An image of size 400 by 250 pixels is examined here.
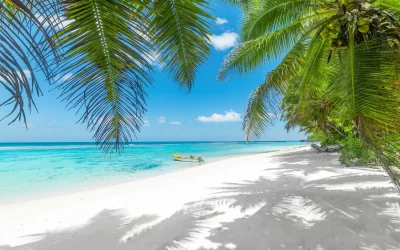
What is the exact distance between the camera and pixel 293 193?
443 centimetres

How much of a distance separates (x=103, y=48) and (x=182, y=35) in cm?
73

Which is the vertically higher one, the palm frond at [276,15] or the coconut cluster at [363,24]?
the palm frond at [276,15]

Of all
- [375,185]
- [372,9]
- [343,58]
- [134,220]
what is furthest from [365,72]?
[134,220]

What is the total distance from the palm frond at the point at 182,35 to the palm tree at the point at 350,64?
6.04 ft

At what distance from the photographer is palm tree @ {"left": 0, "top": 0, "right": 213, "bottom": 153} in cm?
100

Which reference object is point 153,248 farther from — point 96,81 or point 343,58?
point 343,58

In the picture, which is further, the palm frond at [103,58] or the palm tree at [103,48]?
the palm frond at [103,58]

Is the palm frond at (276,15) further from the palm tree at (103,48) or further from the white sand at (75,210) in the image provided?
the white sand at (75,210)

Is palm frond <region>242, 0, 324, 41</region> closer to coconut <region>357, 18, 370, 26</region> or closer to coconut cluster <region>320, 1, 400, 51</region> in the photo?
coconut cluster <region>320, 1, 400, 51</region>

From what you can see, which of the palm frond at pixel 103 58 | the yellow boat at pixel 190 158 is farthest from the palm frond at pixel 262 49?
the yellow boat at pixel 190 158

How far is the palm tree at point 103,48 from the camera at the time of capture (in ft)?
3.27

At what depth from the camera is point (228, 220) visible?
3.37 meters

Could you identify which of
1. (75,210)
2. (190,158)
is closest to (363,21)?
(75,210)

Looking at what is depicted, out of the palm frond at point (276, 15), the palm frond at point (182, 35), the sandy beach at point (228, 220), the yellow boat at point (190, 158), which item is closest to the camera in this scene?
the palm frond at point (182, 35)
